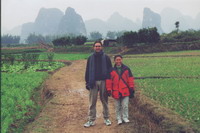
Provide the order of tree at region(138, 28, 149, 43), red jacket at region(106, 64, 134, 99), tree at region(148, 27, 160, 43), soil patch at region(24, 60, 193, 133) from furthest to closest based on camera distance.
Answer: tree at region(138, 28, 149, 43), tree at region(148, 27, 160, 43), red jacket at region(106, 64, 134, 99), soil patch at region(24, 60, 193, 133)

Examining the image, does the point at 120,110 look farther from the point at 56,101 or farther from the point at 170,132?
the point at 56,101

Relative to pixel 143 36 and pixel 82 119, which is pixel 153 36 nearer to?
pixel 143 36

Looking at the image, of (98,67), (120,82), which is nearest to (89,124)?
(120,82)

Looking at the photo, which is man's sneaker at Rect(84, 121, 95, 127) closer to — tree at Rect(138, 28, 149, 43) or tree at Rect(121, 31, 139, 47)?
tree at Rect(121, 31, 139, 47)

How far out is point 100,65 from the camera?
6.56 meters

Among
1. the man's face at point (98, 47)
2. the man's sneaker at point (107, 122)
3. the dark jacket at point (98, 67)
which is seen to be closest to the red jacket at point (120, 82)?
the dark jacket at point (98, 67)

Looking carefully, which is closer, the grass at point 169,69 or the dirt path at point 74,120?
the dirt path at point 74,120

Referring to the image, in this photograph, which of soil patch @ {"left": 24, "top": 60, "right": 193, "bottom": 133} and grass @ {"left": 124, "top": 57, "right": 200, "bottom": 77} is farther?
grass @ {"left": 124, "top": 57, "right": 200, "bottom": 77}

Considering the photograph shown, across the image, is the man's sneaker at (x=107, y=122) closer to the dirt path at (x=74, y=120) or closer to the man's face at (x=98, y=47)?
the dirt path at (x=74, y=120)

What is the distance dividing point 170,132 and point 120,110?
171 cm

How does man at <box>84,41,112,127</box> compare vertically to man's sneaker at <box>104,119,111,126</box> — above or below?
above

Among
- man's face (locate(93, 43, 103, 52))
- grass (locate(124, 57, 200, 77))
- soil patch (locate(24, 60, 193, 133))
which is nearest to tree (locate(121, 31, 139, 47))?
grass (locate(124, 57, 200, 77))

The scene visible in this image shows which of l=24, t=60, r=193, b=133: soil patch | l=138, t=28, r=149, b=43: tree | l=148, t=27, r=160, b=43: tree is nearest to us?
l=24, t=60, r=193, b=133: soil patch

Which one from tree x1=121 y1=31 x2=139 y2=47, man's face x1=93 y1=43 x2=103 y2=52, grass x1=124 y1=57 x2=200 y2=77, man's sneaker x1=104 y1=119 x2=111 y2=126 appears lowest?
man's sneaker x1=104 y1=119 x2=111 y2=126
